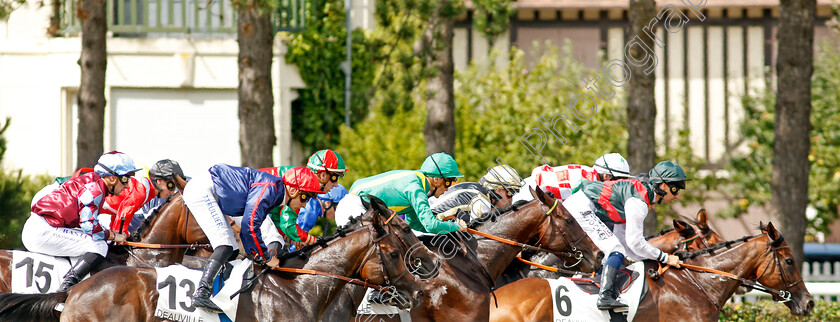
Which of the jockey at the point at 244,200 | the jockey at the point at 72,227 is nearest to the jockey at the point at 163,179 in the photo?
the jockey at the point at 72,227

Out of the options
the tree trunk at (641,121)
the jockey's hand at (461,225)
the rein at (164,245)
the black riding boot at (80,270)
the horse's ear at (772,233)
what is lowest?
the black riding boot at (80,270)

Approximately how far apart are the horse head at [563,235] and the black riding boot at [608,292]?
0.18m

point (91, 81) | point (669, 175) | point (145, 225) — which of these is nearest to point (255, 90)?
point (91, 81)

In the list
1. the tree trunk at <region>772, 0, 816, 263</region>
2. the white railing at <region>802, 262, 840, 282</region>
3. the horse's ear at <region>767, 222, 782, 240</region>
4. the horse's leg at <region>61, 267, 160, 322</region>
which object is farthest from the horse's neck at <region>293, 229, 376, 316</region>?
the white railing at <region>802, 262, 840, 282</region>

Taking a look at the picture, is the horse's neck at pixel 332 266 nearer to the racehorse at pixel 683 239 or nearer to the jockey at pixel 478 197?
the jockey at pixel 478 197

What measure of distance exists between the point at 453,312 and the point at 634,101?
6.01 m

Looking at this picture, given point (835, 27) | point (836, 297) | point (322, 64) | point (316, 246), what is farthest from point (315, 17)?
point (835, 27)

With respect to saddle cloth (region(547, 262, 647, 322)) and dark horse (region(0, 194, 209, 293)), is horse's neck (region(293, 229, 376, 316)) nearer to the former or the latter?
saddle cloth (region(547, 262, 647, 322))

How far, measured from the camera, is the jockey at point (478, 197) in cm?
895

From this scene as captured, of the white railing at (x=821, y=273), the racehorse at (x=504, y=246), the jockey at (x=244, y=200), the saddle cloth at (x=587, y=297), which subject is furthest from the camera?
the white railing at (x=821, y=273)

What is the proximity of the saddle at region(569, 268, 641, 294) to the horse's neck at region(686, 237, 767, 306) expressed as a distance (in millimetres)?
586

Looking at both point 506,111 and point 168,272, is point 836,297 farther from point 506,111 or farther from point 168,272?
point 168,272

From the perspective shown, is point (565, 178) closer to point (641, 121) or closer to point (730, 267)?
point (730, 267)

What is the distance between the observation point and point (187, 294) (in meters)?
6.60
